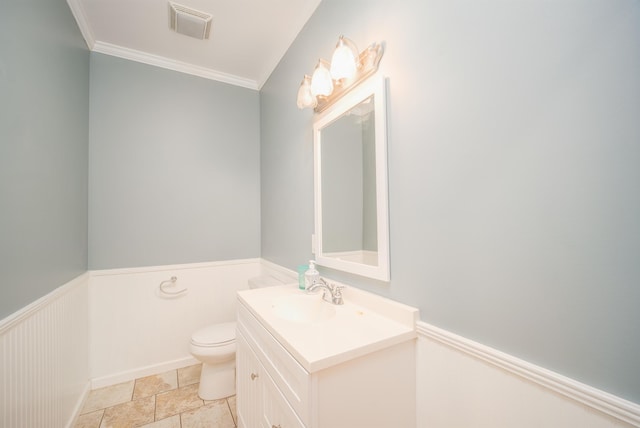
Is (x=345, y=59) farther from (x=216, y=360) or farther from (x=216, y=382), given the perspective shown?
(x=216, y=382)

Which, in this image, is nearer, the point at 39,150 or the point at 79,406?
the point at 39,150

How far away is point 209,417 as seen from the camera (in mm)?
1585

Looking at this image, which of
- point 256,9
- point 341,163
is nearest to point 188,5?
point 256,9

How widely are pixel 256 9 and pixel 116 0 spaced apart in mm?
864

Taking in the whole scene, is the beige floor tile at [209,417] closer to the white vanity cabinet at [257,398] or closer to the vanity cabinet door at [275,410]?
the white vanity cabinet at [257,398]

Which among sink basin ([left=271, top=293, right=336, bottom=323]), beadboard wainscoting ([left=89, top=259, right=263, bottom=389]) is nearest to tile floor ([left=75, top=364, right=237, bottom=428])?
beadboard wainscoting ([left=89, top=259, right=263, bottom=389])

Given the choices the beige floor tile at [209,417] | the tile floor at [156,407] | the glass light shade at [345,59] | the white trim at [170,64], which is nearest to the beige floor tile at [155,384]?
the tile floor at [156,407]

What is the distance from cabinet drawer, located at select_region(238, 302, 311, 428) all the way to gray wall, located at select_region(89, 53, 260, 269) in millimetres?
1300

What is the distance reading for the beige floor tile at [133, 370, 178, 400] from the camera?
1.82 metres

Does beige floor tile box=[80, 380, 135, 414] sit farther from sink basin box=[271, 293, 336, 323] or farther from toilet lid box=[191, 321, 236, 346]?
sink basin box=[271, 293, 336, 323]

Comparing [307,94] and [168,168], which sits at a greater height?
[307,94]

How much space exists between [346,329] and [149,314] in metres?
1.92

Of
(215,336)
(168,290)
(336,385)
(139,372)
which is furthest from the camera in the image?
(168,290)

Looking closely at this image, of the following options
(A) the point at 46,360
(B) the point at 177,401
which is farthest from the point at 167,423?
(A) the point at 46,360
